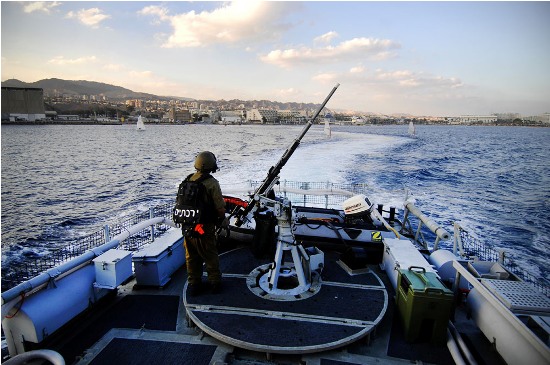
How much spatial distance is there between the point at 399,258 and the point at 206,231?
133 inches

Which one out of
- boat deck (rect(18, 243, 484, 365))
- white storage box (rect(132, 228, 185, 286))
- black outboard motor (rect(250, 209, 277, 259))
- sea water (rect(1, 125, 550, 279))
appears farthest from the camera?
sea water (rect(1, 125, 550, 279))

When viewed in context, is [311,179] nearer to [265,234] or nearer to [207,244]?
[265,234]

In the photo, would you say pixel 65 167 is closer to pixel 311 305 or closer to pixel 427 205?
pixel 427 205

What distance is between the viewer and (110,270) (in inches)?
201

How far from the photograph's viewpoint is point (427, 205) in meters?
20.5

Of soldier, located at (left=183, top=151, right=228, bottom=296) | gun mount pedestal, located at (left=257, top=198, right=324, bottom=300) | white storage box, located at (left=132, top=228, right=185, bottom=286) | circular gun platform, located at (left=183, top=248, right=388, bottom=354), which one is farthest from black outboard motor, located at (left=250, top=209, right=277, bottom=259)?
white storage box, located at (left=132, top=228, right=185, bottom=286)

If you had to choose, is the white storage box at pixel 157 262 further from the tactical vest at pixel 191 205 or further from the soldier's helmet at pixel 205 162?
the soldier's helmet at pixel 205 162

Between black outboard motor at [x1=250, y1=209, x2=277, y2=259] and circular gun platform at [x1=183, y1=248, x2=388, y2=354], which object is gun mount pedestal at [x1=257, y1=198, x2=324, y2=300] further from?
black outboard motor at [x1=250, y1=209, x2=277, y2=259]

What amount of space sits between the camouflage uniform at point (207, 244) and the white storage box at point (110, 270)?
1.11m

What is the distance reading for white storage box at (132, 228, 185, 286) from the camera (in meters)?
5.78

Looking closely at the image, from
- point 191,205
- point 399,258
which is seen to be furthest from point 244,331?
point 399,258

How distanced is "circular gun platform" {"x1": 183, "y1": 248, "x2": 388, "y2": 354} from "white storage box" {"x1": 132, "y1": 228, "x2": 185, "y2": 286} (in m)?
0.93

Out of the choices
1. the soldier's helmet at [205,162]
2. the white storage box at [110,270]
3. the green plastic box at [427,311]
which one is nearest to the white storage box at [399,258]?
the green plastic box at [427,311]

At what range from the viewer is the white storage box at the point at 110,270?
510cm
